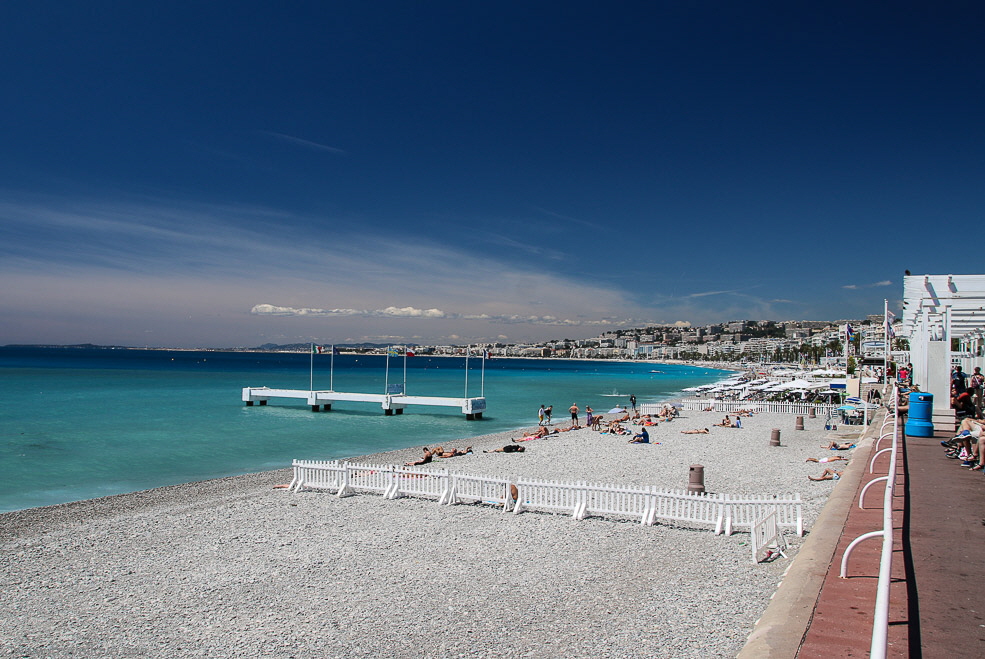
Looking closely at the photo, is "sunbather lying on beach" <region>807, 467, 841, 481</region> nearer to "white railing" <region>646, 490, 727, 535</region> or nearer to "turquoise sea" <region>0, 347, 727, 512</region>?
"white railing" <region>646, 490, 727, 535</region>

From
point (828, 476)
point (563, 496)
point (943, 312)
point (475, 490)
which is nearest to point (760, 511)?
point (563, 496)

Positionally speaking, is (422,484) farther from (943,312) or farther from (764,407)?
(764,407)

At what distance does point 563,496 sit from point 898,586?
8429mm

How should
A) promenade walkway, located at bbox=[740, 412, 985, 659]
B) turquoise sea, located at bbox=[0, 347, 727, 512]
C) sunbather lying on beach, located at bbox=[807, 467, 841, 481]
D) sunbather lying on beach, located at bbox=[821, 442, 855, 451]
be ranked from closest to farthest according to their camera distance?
promenade walkway, located at bbox=[740, 412, 985, 659] → sunbather lying on beach, located at bbox=[807, 467, 841, 481] → sunbather lying on beach, located at bbox=[821, 442, 855, 451] → turquoise sea, located at bbox=[0, 347, 727, 512]

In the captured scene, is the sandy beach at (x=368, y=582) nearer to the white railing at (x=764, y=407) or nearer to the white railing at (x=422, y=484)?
the white railing at (x=422, y=484)

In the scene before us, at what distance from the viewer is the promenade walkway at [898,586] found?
4301 millimetres

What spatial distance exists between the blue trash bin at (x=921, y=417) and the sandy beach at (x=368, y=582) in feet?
8.21

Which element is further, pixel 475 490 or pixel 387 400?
pixel 387 400

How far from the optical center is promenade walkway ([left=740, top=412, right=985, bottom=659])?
430cm

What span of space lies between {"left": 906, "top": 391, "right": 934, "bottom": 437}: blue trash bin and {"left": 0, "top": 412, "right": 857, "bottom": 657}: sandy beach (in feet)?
8.21

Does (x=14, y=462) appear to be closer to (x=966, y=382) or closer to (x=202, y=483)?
(x=202, y=483)

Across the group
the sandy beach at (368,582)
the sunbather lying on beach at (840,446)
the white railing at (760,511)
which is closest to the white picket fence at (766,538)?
the sandy beach at (368,582)

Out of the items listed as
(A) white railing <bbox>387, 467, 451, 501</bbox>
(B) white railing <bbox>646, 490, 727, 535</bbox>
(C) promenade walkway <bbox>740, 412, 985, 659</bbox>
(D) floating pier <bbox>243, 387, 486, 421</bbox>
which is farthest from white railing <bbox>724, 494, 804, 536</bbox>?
(D) floating pier <bbox>243, 387, 486, 421</bbox>

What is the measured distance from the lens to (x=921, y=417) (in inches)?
604
